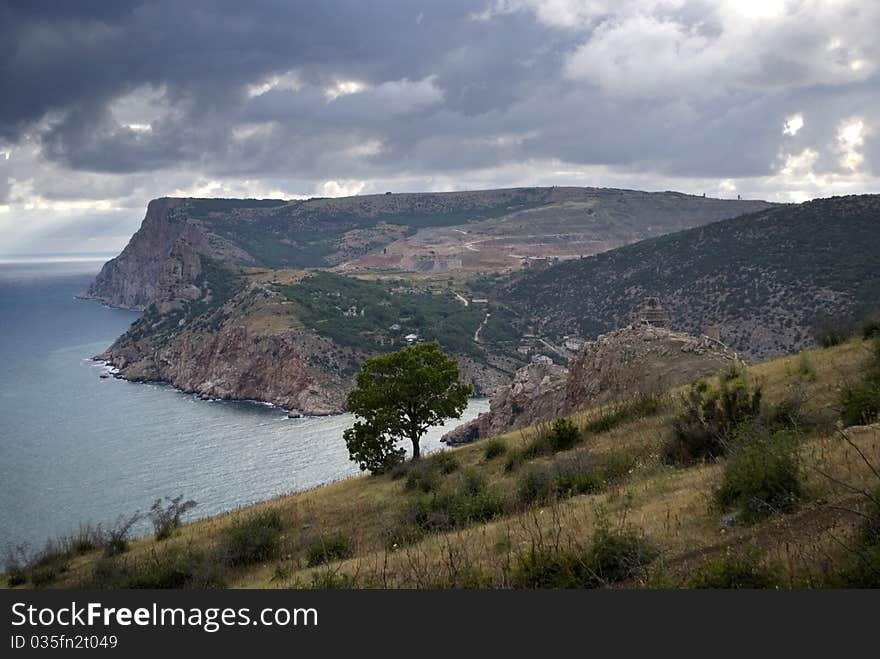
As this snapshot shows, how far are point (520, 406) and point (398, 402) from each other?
29.5 m

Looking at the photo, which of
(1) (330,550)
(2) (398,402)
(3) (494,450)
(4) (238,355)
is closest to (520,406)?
(2) (398,402)

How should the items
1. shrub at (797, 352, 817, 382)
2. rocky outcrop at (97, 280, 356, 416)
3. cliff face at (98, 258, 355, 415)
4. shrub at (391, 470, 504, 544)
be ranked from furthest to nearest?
1. cliff face at (98, 258, 355, 415)
2. rocky outcrop at (97, 280, 356, 416)
3. shrub at (797, 352, 817, 382)
4. shrub at (391, 470, 504, 544)

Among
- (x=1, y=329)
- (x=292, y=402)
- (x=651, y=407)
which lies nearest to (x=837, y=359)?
(x=651, y=407)

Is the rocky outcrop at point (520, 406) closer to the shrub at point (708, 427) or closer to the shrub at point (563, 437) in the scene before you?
the shrub at point (563, 437)

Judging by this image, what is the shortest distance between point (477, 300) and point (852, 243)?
70.3 m

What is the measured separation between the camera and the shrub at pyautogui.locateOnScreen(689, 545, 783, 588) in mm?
6320

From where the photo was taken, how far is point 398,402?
26.9 m

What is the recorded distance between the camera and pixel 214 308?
410ft

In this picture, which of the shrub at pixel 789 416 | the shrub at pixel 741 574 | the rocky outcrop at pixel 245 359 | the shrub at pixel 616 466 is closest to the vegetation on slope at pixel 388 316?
the rocky outcrop at pixel 245 359

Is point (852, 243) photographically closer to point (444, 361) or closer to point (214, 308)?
point (444, 361)

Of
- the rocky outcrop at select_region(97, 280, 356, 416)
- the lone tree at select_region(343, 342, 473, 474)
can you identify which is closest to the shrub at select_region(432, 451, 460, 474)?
the lone tree at select_region(343, 342, 473, 474)

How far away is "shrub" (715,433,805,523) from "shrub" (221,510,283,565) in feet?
32.5

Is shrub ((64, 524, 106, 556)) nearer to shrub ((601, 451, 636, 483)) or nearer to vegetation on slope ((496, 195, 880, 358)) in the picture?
shrub ((601, 451, 636, 483))

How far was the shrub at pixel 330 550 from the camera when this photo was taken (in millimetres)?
12625
